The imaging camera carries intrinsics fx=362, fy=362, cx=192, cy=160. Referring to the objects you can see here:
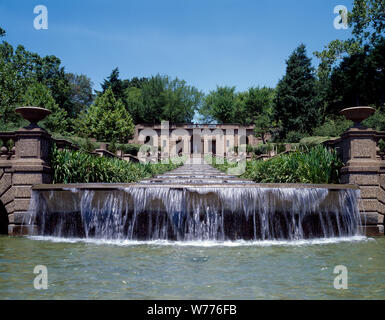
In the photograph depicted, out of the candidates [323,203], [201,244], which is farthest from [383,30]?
[201,244]

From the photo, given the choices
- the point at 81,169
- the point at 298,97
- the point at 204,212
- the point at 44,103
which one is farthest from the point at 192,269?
the point at 298,97

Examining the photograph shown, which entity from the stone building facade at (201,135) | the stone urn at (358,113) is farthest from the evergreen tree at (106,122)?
the stone urn at (358,113)

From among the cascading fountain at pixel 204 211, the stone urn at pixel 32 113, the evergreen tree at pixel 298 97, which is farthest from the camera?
the evergreen tree at pixel 298 97

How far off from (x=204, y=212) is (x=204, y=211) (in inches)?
1.0

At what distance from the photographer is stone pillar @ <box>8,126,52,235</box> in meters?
9.48

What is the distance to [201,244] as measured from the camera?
812 cm

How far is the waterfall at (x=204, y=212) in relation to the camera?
8.77 meters

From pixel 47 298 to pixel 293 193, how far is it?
627 cm

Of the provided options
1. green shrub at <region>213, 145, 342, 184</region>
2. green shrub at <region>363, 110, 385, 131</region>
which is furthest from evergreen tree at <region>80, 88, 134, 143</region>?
green shrub at <region>213, 145, 342, 184</region>

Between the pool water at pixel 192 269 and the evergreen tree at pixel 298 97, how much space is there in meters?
42.2

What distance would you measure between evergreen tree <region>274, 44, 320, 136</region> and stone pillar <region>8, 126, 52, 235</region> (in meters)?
42.2

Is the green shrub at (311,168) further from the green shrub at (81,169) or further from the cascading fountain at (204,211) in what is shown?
the green shrub at (81,169)

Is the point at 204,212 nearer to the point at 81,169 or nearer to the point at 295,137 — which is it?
the point at 81,169
